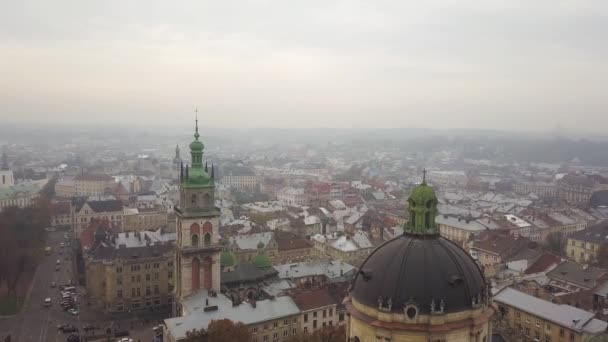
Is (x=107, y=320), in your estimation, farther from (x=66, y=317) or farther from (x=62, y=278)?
(x=62, y=278)

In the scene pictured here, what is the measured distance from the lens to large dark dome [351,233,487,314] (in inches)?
1299

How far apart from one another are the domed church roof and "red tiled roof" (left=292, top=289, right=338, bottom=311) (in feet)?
104

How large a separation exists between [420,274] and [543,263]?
209 feet

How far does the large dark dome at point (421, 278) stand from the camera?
33000 millimetres

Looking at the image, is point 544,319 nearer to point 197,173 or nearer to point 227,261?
point 227,261

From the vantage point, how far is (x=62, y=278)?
3871 inches

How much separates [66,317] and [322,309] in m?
38.8

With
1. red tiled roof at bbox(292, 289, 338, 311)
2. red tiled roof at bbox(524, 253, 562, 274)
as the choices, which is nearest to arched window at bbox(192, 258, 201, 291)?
red tiled roof at bbox(292, 289, 338, 311)

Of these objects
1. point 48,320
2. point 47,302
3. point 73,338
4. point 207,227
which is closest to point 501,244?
point 207,227

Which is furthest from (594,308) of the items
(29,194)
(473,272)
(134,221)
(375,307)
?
(29,194)

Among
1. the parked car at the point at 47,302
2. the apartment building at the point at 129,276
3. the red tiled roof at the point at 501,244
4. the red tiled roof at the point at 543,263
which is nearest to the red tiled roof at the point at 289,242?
the apartment building at the point at 129,276

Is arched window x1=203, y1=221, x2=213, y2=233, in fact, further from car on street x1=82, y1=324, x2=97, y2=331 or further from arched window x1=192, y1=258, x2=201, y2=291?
car on street x1=82, y1=324, x2=97, y2=331

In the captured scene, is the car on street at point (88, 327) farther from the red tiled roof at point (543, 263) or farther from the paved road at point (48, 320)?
the red tiled roof at point (543, 263)

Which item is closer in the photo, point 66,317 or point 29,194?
point 66,317
